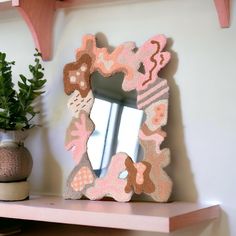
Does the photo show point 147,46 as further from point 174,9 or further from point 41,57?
point 41,57

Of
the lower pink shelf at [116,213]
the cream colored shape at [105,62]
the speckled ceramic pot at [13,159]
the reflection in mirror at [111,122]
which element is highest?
the cream colored shape at [105,62]

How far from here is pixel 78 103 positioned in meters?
1.14

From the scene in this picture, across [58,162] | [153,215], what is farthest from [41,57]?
[153,215]

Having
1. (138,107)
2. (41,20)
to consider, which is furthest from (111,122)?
(41,20)

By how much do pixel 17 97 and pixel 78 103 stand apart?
6.2 inches

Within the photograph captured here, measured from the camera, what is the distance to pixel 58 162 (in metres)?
1.20

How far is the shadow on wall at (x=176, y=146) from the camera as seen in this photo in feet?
3.37

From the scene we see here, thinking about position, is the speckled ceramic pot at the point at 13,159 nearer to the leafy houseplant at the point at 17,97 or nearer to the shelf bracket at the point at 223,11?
the leafy houseplant at the point at 17,97

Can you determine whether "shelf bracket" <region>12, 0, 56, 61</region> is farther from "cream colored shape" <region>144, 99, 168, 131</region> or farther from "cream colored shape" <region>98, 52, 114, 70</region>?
"cream colored shape" <region>144, 99, 168, 131</region>

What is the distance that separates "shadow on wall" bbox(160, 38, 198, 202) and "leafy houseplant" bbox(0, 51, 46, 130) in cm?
33

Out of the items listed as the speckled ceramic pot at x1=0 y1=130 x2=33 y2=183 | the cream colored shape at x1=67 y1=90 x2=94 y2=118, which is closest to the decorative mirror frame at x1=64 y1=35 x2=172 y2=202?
the cream colored shape at x1=67 y1=90 x2=94 y2=118

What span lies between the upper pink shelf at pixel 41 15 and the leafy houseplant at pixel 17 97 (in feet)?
0.22

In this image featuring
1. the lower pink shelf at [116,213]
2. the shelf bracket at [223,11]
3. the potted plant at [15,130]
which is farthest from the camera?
the potted plant at [15,130]

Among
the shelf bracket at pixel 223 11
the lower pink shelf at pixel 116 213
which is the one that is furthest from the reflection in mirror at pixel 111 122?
the shelf bracket at pixel 223 11
